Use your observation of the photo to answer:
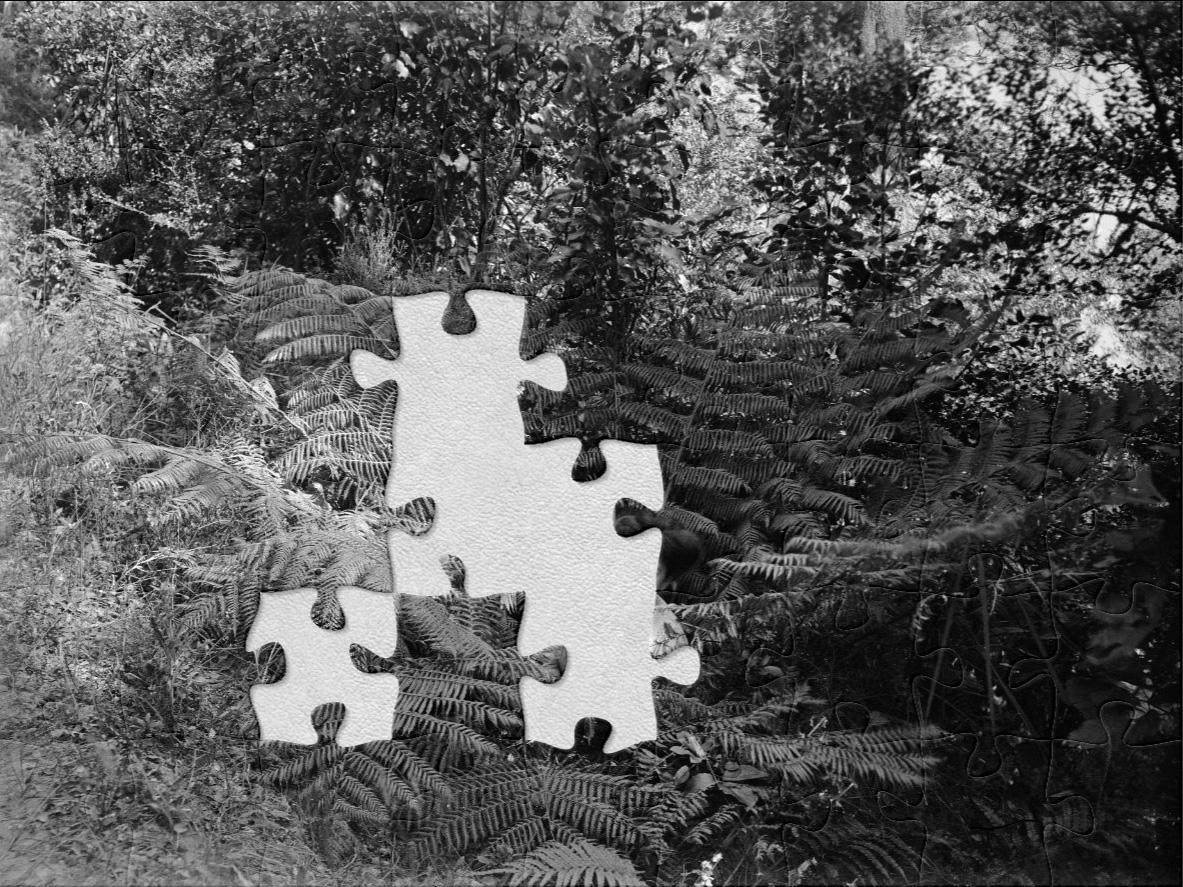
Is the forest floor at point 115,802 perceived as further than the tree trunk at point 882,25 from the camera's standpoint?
No

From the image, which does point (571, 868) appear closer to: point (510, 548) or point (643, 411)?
point (510, 548)

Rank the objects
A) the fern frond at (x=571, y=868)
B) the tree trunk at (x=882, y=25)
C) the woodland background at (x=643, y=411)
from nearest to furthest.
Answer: the fern frond at (x=571, y=868)
the woodland background at (x=643, y=411)
the tree trunk at (x=882, y=25)

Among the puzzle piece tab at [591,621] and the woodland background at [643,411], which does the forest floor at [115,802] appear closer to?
the woodland background at [643,411]

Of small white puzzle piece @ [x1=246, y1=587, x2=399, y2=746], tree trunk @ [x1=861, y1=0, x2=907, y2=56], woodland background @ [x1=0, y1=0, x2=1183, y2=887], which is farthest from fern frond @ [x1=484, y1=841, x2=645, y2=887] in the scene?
tree trunk @ [x1=861, y1=0, x2=907, y2=56]

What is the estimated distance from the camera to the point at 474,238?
10.1 ft

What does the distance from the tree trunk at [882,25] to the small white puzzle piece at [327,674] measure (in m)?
1.82

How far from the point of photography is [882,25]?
2727mm

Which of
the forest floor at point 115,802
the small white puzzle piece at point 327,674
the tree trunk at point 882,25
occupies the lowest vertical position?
the forest floor at point 115,802

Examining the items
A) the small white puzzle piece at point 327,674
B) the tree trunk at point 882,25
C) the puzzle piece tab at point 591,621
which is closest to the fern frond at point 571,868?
the puzzle piece tab at point 591,621

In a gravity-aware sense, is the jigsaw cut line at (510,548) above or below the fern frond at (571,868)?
above

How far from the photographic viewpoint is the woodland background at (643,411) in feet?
7.12

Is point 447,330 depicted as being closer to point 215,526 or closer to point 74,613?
point 215,526

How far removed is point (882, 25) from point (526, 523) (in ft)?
5.17

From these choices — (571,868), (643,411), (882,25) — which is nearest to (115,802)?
(571,868)
